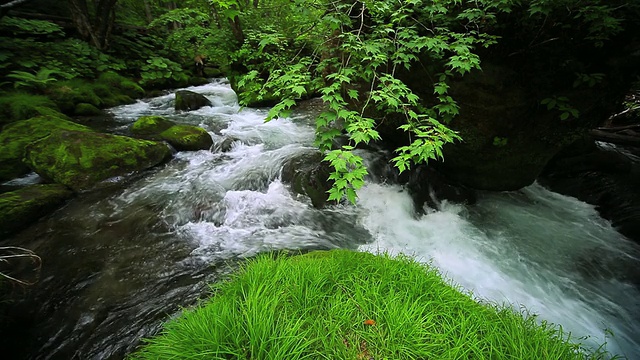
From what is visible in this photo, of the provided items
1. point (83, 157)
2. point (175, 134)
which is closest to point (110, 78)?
point (175, 134)

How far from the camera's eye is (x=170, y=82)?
44.1 ft

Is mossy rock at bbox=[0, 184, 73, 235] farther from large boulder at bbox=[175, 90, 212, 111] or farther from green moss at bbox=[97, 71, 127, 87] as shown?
green moss at bbox=[97, 71, 127, 87]

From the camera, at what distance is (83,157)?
5449mm

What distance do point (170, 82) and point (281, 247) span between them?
12941 millimetres

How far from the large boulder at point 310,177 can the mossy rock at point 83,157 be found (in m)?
3.39

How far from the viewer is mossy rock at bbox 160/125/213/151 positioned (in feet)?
23.7

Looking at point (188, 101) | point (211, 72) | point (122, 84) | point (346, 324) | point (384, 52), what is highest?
point (384, 52)

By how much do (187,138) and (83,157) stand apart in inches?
91.7

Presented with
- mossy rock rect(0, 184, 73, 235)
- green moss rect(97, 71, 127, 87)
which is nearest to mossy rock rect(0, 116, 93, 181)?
mossy rock rect(0, 184, 73, 235)

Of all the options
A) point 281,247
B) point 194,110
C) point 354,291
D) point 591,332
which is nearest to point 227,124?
point 194,110

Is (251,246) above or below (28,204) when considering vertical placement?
below

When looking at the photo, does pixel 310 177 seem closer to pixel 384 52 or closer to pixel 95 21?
pixel 384 52

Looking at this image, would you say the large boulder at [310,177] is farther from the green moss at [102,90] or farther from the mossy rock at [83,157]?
the green moss at [102,90]

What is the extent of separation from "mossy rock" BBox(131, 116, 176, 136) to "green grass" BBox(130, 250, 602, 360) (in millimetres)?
6925
